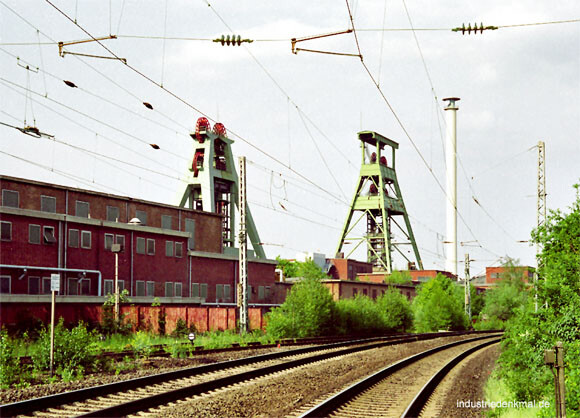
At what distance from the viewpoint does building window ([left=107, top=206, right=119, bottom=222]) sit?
45.1 meters

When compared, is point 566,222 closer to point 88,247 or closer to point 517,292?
point 88,247

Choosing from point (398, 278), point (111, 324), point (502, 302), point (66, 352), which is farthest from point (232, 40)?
point (398, 278)

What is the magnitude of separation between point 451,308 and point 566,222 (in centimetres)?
4560

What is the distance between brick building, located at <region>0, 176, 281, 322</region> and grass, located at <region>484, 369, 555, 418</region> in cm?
2409

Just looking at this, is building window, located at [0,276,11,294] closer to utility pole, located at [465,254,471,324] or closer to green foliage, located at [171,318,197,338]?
green foliage, located at [171,318,197,338]

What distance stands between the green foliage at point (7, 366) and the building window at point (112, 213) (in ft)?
95.1

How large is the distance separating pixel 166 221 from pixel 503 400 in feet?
125

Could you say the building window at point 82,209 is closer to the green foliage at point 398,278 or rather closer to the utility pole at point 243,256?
the utility pole at point 243,256

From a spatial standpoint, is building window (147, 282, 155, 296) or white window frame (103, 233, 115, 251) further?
building window (147, 282, 155, 296)

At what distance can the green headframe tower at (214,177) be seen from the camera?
2704 inches

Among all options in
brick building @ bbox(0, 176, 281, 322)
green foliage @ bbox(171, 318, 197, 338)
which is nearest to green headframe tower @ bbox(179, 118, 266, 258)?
brick building @ bbox(0, 176, 281, 322)

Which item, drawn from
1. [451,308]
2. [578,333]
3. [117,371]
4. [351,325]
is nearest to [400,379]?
[578,333]

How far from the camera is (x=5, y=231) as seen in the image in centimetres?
3497

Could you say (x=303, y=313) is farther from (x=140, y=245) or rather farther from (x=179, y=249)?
(x=179, y=249)
